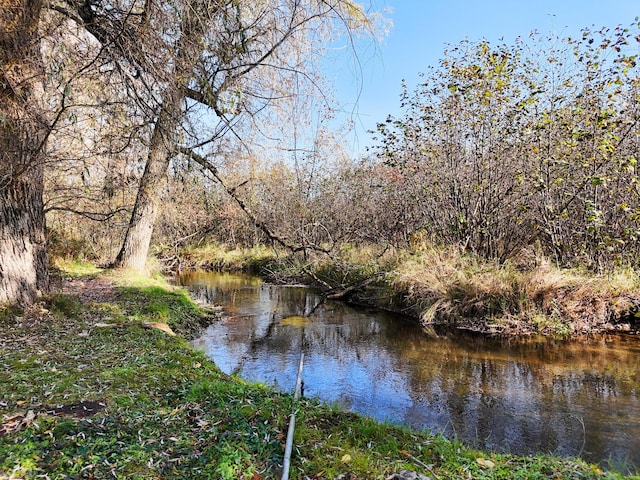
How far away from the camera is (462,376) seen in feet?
20.1

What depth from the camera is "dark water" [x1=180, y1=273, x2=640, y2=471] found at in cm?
445

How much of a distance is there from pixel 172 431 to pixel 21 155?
151 inches

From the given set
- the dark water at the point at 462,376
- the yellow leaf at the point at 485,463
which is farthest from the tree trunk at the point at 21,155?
the yellow leaf at the point at 485,463

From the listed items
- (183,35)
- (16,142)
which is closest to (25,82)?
(16,142)

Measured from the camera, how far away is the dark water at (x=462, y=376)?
4.45 meters

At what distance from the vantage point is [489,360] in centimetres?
681

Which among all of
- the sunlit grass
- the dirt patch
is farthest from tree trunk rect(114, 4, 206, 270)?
the sunlit grass

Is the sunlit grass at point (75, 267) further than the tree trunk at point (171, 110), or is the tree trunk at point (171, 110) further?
the sunlit grass at point (75, 267)

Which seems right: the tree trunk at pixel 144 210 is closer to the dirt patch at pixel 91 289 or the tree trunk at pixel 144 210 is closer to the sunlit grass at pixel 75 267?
the sunlit grass at pixel 75 267

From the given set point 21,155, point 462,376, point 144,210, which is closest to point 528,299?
point 462,376

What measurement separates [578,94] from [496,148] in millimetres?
1750

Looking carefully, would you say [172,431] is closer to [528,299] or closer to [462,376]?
[462,376]

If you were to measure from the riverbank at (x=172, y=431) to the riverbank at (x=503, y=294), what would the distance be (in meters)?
5.23

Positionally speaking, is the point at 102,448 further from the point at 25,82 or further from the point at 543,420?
the point at 543,420
